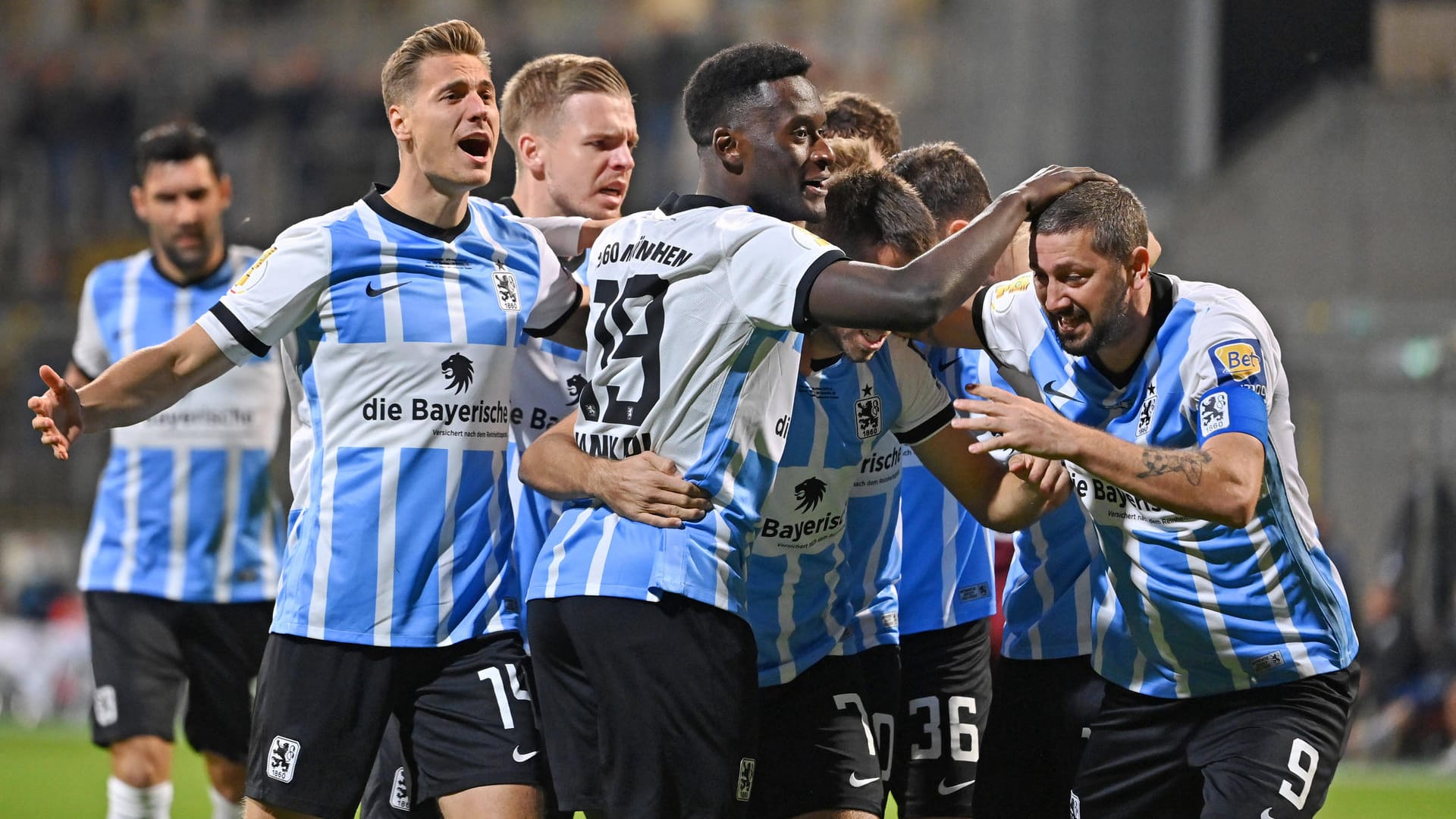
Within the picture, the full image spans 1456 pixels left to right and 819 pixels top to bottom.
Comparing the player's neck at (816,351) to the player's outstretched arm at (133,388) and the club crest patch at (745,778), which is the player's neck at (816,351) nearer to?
the club crest patch at (745,778)

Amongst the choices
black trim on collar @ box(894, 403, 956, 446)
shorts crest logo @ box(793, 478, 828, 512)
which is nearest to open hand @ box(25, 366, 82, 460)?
shorts crest logo @ box(793, 478, 828, 512)

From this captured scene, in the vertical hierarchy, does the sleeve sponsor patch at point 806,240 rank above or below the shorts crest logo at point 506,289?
above

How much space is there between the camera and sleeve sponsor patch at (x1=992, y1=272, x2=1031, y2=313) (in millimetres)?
4824

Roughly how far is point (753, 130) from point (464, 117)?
1001 millimetres

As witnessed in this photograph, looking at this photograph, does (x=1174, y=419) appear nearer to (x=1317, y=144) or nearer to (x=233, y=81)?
(x=1317, y=144)

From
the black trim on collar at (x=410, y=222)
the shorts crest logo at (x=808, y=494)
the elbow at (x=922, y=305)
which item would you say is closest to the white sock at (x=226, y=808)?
the black trim on collar at (x=410, y=222)

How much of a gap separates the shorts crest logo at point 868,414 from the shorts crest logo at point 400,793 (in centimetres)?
156

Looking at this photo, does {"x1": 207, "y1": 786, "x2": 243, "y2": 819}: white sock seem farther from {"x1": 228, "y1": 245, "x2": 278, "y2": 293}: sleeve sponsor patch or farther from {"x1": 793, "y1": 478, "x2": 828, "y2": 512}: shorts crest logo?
{"x1": 793, "y1": 478, "x2": 828, "y2": 512}: shorts crest logo

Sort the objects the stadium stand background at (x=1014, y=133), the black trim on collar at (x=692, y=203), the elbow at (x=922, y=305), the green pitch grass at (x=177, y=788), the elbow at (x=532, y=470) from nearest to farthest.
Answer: the elbow at (x=922, y=305) → the black trim on collar at (x=692, y=203) → the elbow at (x=532, y=470) → the green pitch grass at (x=177, y=788) → the stadium stand background at (x=1014, y=133)

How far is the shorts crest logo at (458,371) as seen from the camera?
181 inches

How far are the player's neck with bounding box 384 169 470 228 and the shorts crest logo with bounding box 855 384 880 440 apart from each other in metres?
1.22

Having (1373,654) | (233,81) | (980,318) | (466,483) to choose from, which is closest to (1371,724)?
(1373,654)

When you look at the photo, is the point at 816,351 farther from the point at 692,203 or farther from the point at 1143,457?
the point at 1143,457

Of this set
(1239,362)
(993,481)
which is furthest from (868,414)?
(1239,362)
